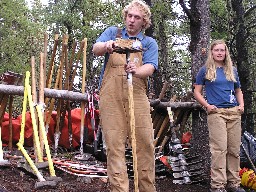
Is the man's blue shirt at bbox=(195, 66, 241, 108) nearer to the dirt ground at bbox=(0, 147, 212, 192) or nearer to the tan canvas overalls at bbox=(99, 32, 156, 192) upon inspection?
the dirt ground at bbox=(0, 147, 212, 192)

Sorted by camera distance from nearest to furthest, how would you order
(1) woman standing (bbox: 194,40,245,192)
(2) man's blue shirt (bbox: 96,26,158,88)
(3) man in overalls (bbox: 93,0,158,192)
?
(3) man in overalls (bbox: 93,0,158,192)
(2) man's blue shirt (bbox: 96,26,158,88)
(1) woman standing (bbox: 194,40,245,192)

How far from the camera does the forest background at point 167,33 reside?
629 centimetres

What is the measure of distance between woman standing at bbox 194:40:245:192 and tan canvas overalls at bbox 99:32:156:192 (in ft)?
4.70

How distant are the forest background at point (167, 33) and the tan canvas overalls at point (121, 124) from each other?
7.77ft

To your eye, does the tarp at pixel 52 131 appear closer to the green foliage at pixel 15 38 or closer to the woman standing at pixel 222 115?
the woman standing at pixel 222 115

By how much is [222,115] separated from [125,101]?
1790mm

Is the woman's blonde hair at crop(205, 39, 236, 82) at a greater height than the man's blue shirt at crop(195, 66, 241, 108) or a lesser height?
greater

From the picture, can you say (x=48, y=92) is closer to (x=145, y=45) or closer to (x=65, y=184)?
(x=65, y=184)

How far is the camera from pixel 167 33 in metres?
17.3

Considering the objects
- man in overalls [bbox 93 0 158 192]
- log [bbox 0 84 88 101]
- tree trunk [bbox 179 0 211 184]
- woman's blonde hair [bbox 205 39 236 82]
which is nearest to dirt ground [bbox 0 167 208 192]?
tree trunk [bbox 179 0 211 184]

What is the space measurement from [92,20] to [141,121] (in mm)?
15425

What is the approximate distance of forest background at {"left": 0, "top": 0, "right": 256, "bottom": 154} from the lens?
629 centimetres

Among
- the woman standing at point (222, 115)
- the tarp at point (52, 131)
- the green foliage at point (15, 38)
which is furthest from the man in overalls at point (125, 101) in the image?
the green foliage at point (15, 38)

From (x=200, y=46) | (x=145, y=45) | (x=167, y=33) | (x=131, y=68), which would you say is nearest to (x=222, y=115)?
(x=200, y=46)
